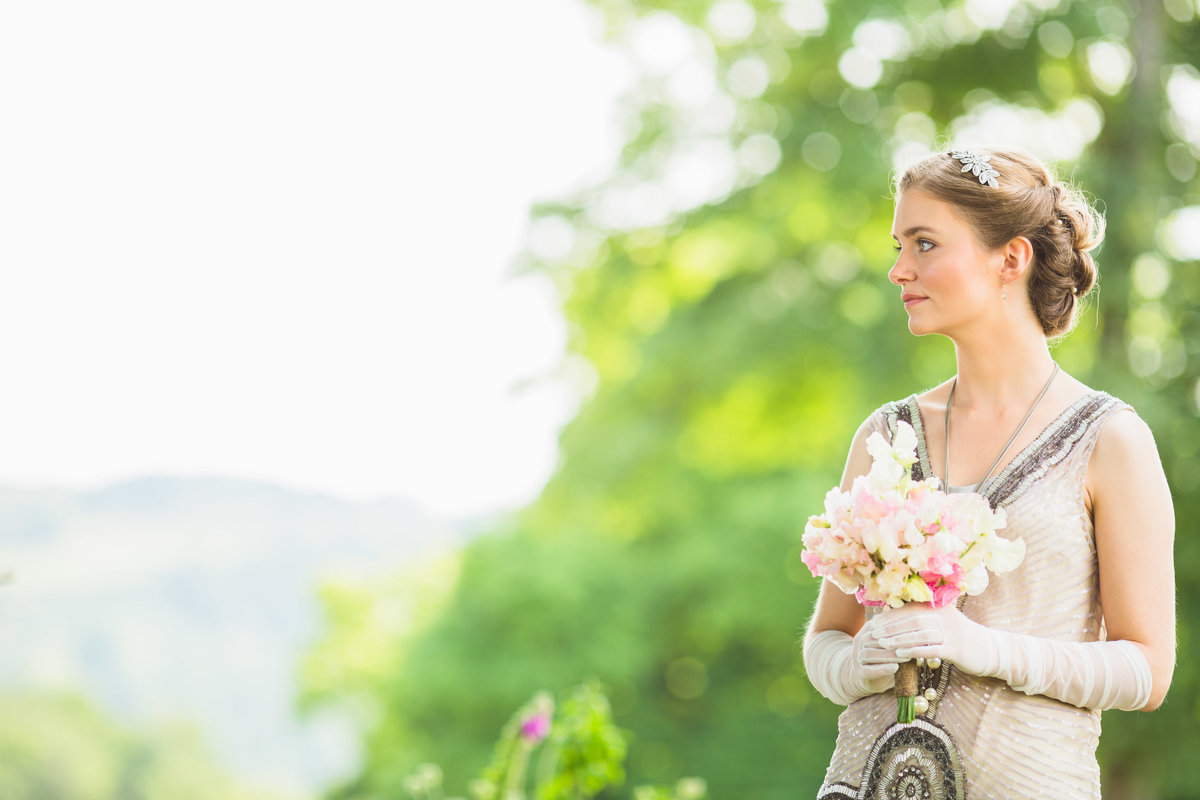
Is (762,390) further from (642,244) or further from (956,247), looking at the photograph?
(956,247)

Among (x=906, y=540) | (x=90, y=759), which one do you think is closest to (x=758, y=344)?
(x=906, y=540)

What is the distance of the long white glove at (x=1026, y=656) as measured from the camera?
1749 mm

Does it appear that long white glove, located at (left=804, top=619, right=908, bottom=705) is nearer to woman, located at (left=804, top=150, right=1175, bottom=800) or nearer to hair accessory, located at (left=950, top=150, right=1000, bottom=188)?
woman, located at (left=804, top=150, right=1175, bottom=800)

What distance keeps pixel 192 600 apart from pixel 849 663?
18083mm

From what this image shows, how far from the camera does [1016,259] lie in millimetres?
2002

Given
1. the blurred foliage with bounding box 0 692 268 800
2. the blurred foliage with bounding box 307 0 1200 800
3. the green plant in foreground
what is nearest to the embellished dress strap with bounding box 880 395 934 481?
the green plant in foreground

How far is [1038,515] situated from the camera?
1889mm

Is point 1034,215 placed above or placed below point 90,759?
above

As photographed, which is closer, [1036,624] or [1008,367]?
[1036,624]

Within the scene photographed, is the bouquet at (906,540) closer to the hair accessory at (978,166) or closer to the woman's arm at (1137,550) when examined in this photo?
the woman's arm at (1137,550)

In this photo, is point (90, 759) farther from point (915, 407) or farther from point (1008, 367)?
point (1008, 367)

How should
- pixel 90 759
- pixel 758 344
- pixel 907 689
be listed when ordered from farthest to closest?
1. pixel 90 759
2. pixel 758 344
3. pixel 907 689

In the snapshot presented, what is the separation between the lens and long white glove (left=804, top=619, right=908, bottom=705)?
1.81 meters

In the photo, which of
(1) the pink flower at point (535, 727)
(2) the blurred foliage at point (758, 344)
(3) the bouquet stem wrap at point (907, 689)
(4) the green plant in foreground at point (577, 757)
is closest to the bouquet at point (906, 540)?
(3) the bouquet stem wrap at point (907, 689)
